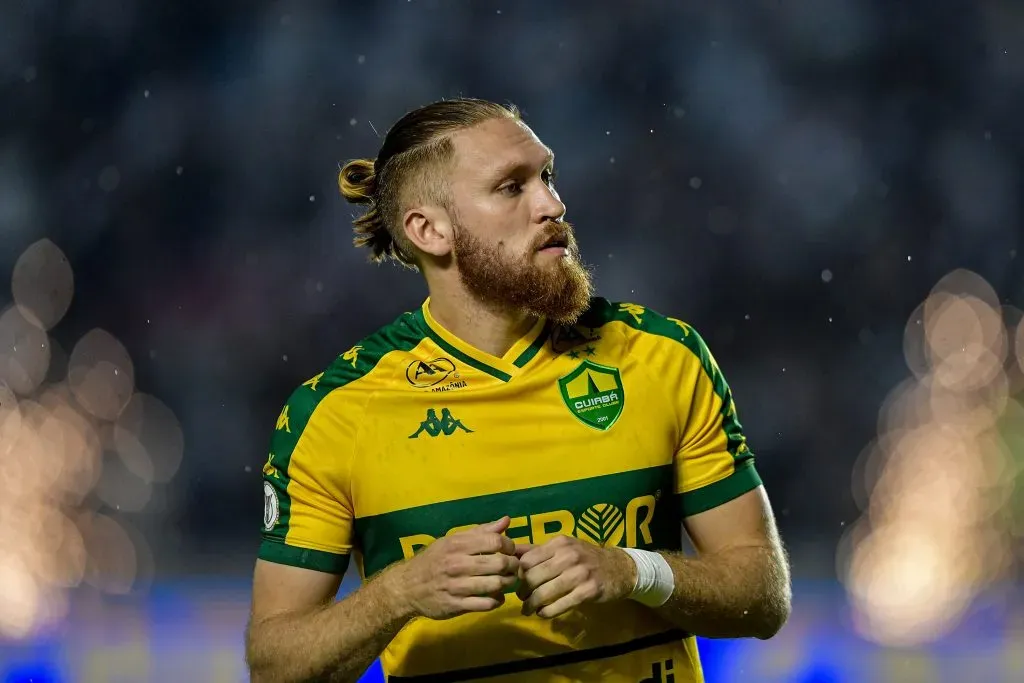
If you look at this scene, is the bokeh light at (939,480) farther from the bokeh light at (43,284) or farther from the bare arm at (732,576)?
the bokeh light at (43,284)

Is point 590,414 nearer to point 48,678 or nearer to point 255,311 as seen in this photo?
point 48,678

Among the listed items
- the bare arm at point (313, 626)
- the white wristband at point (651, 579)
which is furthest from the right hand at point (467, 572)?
the white wristband at point (651, 579)

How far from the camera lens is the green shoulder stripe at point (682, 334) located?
3322 mm

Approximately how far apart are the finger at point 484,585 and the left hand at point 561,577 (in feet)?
0.16

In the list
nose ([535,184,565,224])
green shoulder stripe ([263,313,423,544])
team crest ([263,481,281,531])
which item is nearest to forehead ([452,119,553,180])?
nose ([535,184,565,224])

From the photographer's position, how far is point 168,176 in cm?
1252

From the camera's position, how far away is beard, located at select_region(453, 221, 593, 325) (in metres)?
3.26

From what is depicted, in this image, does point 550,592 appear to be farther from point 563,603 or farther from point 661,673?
point 661,673

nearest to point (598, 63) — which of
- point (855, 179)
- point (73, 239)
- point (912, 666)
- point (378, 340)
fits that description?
point (855, 179)

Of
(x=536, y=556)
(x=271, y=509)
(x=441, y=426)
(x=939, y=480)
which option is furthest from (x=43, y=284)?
(x=536, y=556)

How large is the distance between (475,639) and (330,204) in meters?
9.24

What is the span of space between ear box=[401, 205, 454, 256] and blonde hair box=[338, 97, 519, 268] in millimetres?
33

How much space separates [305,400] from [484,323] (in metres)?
0.49

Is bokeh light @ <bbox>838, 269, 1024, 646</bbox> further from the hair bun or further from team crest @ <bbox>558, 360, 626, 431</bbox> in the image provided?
the hair bun
